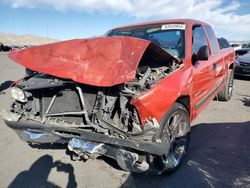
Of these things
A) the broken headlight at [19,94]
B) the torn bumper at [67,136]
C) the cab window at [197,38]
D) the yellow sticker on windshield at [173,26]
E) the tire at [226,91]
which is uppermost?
the yellow sticker on windshield at [173,26]

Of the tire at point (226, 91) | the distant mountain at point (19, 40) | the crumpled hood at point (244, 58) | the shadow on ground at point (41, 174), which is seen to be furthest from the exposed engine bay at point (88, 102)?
the distant mountain at point (19, 40)

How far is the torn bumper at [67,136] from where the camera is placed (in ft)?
8.83

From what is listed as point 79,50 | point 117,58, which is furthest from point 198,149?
point 79,50

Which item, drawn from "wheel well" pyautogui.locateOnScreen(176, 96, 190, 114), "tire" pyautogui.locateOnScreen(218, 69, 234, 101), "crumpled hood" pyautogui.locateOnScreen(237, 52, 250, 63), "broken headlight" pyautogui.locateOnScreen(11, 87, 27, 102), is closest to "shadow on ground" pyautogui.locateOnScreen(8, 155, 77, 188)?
"broken headlight" pyautogui.locateOnScreen(11, 87, 27, 102)

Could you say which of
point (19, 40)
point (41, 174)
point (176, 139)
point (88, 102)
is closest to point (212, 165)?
point (176, 139)

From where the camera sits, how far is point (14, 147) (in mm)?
4375

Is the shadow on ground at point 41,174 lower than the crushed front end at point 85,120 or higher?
lower

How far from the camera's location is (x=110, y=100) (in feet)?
9.63

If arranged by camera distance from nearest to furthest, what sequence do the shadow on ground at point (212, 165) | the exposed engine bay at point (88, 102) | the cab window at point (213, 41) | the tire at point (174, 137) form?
the exposed engine bay at point (88, 102) → the tire at point (174, 137) → the shadow on ground at point (212, 165) → the cab window at point (213, 41)

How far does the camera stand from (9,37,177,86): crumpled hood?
107 inches

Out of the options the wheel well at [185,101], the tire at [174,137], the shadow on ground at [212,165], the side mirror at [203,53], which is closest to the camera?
the tire at [174,137]

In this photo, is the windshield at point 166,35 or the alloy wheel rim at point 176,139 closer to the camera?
the alloy wheel rim at point 176,139

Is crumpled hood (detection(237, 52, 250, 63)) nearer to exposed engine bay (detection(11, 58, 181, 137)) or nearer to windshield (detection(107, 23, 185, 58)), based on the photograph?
windshield (detection(107, 23, 185, 58))

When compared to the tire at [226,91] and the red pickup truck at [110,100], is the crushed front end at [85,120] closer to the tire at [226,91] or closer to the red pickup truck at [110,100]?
the red pickup truck at [110,100]
